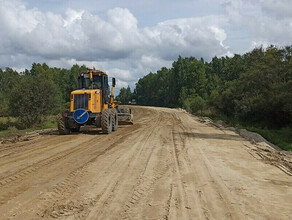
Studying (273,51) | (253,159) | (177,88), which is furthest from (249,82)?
(177,88)

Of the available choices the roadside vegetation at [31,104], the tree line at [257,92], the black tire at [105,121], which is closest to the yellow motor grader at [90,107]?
the black tire at [105,121]

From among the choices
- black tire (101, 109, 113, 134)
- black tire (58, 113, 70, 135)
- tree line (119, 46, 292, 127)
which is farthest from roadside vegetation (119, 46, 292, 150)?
black tire (58, 113, 70, 135)

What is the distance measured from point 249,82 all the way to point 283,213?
31.8 m

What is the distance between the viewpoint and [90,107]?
49.7 feet

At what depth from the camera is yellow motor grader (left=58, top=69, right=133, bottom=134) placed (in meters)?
14.9

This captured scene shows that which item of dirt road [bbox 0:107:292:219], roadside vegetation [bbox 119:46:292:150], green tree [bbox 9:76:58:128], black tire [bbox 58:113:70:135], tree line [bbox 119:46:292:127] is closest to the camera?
dirt road [bbox 0:107:292:219]

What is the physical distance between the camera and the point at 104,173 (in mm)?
7410

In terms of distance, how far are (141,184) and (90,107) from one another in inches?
362

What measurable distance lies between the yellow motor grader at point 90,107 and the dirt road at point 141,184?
413 cm

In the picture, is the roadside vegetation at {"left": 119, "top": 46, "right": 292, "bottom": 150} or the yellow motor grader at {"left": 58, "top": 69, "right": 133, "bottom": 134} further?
the roadside vegetation at {"left": 119, "top": 46, "right": 292, "bottom": 150}

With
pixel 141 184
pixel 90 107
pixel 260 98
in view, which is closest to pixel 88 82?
pixel 90 107

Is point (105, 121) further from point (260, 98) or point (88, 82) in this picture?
point (260, 98)

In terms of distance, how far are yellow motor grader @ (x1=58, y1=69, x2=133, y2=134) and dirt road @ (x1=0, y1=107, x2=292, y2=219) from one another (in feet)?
13.5

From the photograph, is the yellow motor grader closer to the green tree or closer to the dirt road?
the dirt road
